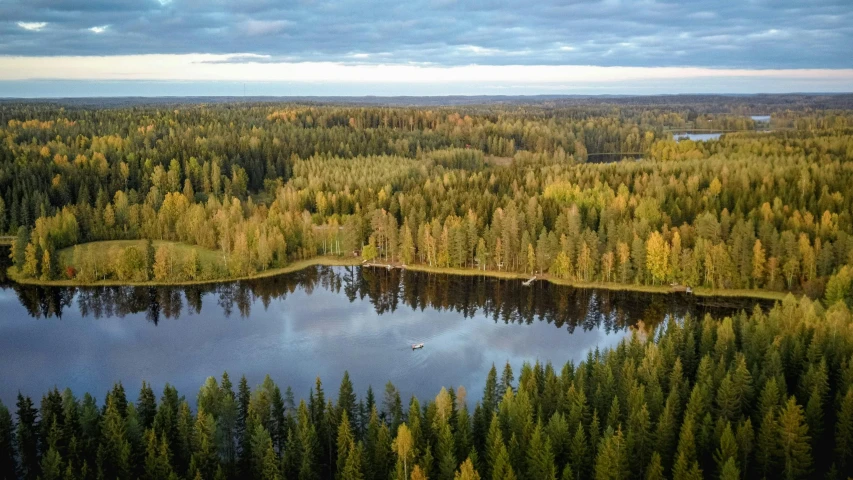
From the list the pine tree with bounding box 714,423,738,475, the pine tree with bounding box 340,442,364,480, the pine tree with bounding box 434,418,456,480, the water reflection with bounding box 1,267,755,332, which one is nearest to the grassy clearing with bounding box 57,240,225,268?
the water reflection with bounding box 1,267,755,332

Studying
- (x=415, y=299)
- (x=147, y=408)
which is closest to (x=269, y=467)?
(x=147, y=408)

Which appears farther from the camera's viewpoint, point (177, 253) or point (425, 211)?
point (425, 211)

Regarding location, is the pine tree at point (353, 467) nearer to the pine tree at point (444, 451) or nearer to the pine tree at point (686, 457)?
the pine tree at point (444, 451)

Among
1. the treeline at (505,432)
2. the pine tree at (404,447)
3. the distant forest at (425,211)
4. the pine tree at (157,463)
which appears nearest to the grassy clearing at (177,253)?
the distant forest at (425,211)

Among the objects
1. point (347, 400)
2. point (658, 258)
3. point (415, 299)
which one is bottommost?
point (415, 299)

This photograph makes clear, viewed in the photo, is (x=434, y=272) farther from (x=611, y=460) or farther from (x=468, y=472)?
(x=468, y=472)

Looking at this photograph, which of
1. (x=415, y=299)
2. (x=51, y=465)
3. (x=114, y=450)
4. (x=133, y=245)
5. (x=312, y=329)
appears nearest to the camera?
(x=51, y=465)

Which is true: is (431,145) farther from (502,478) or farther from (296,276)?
(502,478)
